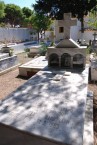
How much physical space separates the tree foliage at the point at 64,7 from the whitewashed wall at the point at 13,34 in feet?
14.3

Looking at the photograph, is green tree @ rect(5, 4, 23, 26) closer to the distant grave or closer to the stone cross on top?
the stone cross on top

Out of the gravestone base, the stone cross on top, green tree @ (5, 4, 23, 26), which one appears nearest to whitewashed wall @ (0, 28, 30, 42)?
the gravestone base

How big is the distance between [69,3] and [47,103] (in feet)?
86.5

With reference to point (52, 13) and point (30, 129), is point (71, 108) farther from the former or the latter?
point (52, 13)

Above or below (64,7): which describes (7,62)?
below

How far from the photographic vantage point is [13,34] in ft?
98.5

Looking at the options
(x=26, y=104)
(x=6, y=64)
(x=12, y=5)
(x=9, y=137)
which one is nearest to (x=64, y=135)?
(x=9, y=137)

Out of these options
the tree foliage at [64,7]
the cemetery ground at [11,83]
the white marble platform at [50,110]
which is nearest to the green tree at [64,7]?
the tree foliage at [64,7]

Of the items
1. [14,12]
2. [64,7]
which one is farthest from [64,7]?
[14,12]

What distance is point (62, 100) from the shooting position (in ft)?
16.3

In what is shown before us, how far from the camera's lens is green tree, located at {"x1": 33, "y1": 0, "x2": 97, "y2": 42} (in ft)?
94.5

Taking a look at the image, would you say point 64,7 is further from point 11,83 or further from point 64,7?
point 11,83

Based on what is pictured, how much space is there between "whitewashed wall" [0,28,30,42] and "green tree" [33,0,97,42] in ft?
14.3

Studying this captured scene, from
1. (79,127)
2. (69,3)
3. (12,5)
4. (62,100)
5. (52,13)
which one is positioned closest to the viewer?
(79,127)
